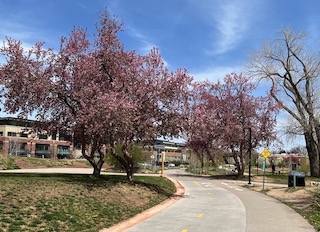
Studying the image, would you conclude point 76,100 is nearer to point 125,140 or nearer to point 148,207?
point 125,140

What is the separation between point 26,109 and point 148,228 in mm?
9882

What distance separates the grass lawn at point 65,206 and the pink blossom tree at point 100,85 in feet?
9.47

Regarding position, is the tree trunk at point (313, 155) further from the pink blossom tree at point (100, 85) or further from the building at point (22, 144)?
the building at point (22, 144)

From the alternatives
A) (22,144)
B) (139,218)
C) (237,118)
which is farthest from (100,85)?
(22,144)

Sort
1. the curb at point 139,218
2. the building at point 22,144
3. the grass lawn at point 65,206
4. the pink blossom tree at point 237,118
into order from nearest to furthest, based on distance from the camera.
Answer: the grass lawn at point 65,206 < the curb at point 139,218 < the pink blossom tree at point 237,118 < the building at point 22,144

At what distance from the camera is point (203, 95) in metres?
40.8

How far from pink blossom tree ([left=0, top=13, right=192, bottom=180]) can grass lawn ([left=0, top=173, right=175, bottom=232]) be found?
2886 millimetres

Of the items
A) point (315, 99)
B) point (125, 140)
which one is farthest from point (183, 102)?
point (315, 99)

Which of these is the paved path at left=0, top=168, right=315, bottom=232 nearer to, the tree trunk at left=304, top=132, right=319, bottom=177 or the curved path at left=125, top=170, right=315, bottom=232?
the curved path at left=125, top=170, right=315, bottom=232

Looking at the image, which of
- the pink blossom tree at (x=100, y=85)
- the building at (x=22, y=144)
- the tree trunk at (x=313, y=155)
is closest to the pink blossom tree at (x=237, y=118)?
the tree trunk at (x=313, y=155)

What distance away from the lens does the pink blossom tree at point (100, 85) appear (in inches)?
644

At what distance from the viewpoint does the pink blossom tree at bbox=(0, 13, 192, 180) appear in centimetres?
1636

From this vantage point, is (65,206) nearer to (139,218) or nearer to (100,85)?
(139,218)

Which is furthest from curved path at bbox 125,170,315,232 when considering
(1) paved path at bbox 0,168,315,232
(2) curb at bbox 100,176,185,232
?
(2) curb at bbox 100,176,185,232
